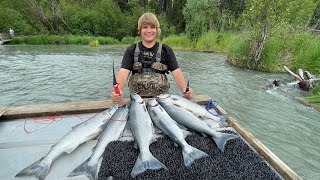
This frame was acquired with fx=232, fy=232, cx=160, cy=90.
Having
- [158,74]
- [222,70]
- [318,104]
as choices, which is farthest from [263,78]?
[158,74]

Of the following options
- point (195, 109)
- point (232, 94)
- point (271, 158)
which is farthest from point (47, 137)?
point (232, 94)

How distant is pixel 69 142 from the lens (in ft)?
7.70

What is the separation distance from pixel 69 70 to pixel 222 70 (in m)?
7.17

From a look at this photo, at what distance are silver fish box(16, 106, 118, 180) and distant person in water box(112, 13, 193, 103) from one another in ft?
3.40

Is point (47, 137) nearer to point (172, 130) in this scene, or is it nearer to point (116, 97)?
point (116, 97)

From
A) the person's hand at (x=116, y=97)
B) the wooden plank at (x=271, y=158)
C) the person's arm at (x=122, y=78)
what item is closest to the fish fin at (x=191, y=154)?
the wooden plank at (x=271, y=158)

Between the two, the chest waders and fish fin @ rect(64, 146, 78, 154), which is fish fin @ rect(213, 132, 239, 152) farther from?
the chest waders

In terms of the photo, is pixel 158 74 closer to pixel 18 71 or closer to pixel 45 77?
pixel 45 77

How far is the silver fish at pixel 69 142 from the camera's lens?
Result: 6.54 feet

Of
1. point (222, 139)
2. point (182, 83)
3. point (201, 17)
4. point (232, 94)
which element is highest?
point (201, 17)

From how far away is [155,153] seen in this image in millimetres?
2291

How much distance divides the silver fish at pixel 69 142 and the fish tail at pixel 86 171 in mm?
253

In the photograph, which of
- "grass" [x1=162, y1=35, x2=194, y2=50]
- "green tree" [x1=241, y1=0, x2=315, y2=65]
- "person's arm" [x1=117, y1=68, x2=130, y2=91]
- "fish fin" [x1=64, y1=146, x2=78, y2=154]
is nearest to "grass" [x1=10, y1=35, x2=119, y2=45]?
"grass" [x1=162, y1=35, x2=194, y2=50]

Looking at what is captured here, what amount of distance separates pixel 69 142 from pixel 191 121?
1364 millimetres
